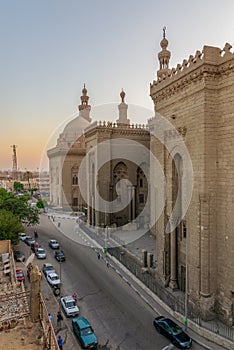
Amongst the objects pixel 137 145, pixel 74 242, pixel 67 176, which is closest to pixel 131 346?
pixel 74 242

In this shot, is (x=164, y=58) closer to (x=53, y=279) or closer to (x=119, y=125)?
(x=119, y=125)

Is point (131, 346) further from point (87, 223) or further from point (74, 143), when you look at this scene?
point (74, 143)

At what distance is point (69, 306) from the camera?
17375 mm

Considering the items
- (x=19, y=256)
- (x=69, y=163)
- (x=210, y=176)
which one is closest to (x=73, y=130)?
(x=69, y=163)

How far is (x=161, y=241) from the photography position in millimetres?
19844

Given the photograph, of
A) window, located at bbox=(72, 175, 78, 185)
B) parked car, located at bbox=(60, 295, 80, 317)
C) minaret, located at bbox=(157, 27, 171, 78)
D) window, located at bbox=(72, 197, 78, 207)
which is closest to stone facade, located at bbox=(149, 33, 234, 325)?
parked car, located at bbox=(60, 295, 80, 317)

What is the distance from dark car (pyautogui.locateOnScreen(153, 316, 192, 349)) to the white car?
8.26 metres

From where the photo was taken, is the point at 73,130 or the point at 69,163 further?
the point at 73,130

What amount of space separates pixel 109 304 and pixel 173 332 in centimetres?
528

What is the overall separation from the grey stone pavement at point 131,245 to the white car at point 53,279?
96cm

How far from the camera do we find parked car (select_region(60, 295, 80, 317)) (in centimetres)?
1694

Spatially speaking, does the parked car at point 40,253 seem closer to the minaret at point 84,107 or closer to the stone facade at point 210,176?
the stone facade at point 210,176

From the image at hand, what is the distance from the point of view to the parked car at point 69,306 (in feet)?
55.6

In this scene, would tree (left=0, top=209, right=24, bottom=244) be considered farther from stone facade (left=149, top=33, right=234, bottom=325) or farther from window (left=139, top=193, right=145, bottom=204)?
stone facade (left=149, top=33, right=234, bottom=325)
